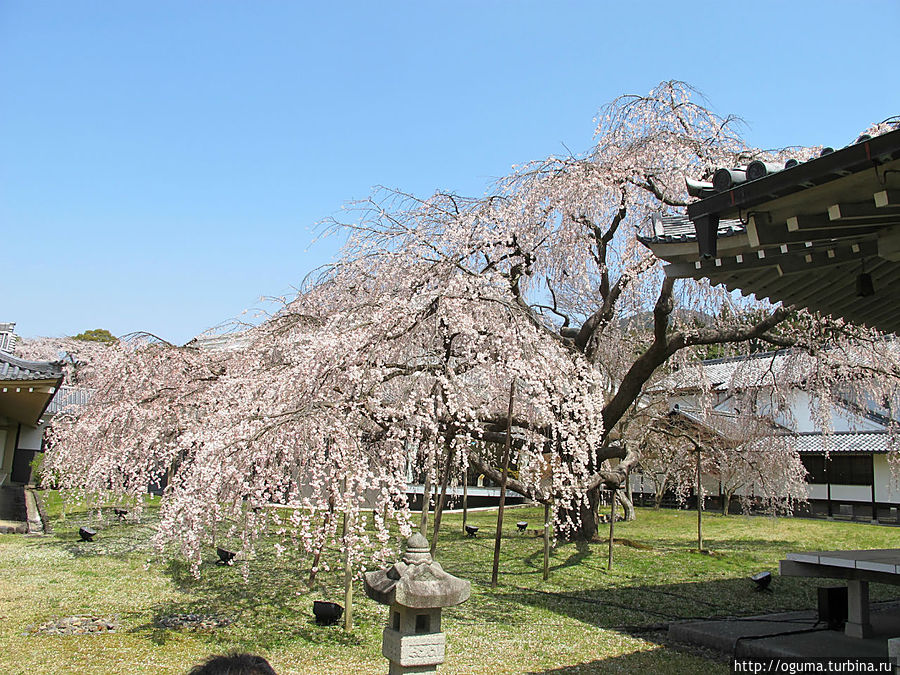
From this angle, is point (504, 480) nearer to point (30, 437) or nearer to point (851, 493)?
point (30, 437)

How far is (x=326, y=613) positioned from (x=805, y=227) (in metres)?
6.24

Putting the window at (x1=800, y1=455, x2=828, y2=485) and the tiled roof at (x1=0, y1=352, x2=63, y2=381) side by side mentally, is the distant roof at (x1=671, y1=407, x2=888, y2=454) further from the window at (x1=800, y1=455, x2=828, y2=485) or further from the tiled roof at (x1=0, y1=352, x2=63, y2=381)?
the tiled roof at (x1=0, y1=352, x2=63, y2=381)

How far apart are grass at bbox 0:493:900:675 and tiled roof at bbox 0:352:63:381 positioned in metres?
3.31

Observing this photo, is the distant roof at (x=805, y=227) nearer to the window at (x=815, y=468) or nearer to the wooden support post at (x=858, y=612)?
the wooden support post at (x=858, y=612)

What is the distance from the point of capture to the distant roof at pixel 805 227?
3316mm

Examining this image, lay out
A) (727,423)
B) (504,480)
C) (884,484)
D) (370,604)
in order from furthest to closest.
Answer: (884,484) < (727,423) < (504,480) < (370,604)

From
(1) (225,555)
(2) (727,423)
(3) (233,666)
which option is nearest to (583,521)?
(1) (225,555)

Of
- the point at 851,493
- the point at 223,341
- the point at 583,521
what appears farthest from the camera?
the point at 851,493

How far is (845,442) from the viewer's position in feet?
71.0

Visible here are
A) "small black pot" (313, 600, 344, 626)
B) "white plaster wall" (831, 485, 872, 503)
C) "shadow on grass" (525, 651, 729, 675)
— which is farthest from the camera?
"white plaster wall" (831, 485, 872, 503)

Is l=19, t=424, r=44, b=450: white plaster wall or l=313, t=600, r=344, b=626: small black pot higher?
l=19, t=424, r=44, b=450: white plaster wall

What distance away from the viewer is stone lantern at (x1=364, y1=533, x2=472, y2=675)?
15.0ft

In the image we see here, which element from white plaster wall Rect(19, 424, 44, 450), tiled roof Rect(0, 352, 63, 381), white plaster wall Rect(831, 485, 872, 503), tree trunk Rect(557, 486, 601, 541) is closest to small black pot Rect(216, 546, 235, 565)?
tiled roof Rect(0, 352, 63, 381)

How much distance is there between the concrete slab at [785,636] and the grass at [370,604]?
302mm
